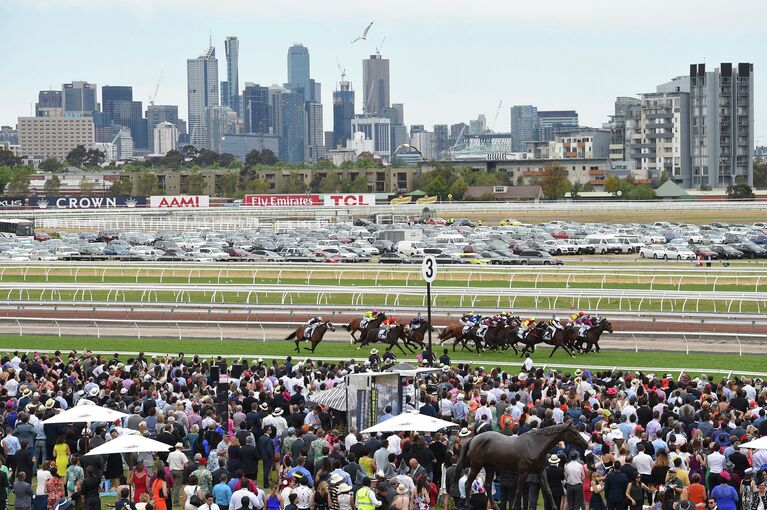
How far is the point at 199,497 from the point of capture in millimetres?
12148

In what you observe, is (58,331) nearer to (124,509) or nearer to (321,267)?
(321,267)

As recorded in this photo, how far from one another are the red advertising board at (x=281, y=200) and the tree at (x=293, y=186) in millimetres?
29026

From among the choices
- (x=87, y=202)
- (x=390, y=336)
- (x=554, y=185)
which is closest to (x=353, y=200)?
(x=87, y=202)

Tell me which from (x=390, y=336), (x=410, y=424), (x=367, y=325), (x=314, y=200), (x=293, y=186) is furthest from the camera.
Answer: (x=293, y=186)

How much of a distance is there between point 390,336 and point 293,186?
111818 millimetres

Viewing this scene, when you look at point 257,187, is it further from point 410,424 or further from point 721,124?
point 410,424

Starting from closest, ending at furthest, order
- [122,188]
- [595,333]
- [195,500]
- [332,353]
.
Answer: [195,500]
[595,333]
[332,353]
[122,188]

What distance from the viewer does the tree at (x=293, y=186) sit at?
13588 centimetres

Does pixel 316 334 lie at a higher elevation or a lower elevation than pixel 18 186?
lower

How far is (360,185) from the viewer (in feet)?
438

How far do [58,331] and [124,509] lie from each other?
1949 centimetres

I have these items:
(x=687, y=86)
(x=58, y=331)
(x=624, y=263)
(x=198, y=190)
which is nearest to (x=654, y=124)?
(x=687, y=86)

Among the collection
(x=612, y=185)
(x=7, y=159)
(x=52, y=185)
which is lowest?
(x=612, y=185)

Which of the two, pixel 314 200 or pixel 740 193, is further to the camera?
pixel 740 193
